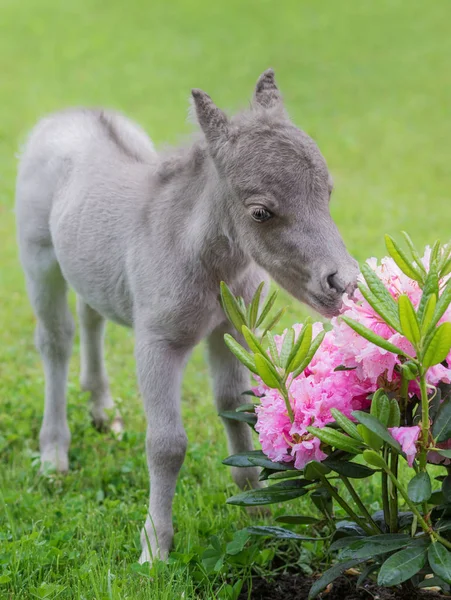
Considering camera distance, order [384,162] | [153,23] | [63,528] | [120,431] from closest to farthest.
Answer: [63,528]
[120,431]
[384,162]
[153,23]

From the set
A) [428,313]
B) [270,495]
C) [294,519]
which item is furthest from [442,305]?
[294,519]

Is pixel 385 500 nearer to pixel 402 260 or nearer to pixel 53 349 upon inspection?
pixel 402 260

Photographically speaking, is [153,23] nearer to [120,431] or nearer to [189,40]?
[189,40]

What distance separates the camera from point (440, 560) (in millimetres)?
2297

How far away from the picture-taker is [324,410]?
2.57 meters

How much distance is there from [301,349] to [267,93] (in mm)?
1380

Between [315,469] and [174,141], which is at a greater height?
[174,141]

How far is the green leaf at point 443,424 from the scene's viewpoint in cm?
238

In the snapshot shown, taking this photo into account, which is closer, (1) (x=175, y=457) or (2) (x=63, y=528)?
(1) (x=175, y=457)

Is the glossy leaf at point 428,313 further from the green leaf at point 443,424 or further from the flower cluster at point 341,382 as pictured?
the green leaf at point 443,424

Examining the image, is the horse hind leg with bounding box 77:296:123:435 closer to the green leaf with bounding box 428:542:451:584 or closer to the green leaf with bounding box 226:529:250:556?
the green leaf with bounding box 226:529:250:556

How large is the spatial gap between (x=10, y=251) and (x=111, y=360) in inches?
115

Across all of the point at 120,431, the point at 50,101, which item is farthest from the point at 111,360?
the point at 50,101

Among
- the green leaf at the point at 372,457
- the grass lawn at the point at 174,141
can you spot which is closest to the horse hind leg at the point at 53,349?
the grass lawn at the point at 174,141
